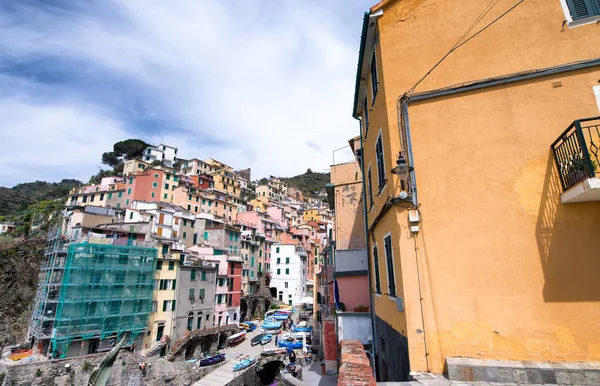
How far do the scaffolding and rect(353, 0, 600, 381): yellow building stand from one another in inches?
1156

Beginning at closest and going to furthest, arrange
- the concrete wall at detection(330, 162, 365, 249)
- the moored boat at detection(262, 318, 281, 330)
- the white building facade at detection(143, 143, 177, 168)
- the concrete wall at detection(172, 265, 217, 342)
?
1. the concrete wall at detection(330, 162, 365, 249)
2. the concrete wall at detection(172, 265, 217, 342)
3. the moored boat at detection(262, 318, 281, 330)
4. the white building facade at detection(143, 143, 177, 168)

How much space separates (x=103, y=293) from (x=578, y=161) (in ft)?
113

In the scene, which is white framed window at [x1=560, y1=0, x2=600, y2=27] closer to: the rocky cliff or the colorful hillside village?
the colorful hillside village

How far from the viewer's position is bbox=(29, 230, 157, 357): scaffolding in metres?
25.8

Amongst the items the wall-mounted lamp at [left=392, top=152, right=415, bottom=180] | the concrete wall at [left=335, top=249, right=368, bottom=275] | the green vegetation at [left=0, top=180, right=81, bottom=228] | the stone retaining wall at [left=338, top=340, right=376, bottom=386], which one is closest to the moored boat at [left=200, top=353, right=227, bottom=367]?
the concrete wall at [left=335, top=249, right=368, bottom=275]

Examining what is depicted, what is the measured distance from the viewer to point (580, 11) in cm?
677

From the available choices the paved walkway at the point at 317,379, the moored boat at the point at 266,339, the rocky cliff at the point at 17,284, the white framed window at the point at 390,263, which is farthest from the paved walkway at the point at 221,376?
the white framed window at the point at 390,263

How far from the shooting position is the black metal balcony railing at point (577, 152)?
17.1ft

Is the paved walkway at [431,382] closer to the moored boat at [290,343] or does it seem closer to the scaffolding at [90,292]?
the scaffolding at [90,292]

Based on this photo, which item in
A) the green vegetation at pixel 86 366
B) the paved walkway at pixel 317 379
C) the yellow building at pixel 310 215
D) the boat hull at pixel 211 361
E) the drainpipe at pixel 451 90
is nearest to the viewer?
the drainpipe at pixel 451 90

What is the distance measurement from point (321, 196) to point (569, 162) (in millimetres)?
126697

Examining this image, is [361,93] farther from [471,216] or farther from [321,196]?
[321,196]

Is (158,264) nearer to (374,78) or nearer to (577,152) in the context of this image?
(374,78)

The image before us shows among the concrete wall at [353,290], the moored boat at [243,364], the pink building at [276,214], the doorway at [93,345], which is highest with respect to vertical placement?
the pink building at [276,214]
